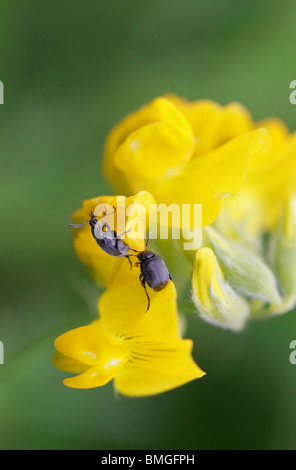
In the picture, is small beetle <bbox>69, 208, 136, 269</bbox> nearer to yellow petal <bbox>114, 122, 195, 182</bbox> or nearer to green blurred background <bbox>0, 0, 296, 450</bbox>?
yellow petal <bbox>114, 122, 195, 182</bbox>

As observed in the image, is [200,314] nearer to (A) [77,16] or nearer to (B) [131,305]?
(B) [131,305]

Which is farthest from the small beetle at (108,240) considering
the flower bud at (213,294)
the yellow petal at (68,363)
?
the yellow petal at (68,363)

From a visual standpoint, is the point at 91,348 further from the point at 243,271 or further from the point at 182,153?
the point at 182,153

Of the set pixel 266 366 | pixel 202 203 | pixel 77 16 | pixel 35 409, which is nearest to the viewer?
pixel 202 203

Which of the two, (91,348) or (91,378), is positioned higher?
(91,348)

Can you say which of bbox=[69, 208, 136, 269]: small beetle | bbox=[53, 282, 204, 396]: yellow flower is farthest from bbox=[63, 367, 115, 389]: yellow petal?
bbox=[69, 208, 136, 269]: small beetle

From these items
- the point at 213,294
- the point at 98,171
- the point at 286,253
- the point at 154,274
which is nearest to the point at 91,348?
the point at 154,274
